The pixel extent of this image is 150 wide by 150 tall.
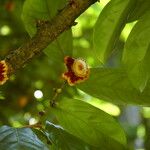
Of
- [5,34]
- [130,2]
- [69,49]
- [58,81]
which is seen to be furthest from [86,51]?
[130,2]

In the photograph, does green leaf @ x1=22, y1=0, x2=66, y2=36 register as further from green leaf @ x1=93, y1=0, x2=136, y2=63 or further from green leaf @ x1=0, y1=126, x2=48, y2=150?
green leaf @ x1=0, y1=126, x2=48, y2=150

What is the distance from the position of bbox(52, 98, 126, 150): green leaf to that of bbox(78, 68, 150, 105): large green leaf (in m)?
0.05

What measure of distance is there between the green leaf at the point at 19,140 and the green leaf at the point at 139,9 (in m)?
0.34

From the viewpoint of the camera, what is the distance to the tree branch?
3.24ft

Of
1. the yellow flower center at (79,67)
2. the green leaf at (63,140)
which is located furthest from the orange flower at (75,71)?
the green leaf at (63,140)

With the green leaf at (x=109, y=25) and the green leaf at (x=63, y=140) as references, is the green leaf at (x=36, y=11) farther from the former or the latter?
the green leaf at (x=63, y=140)

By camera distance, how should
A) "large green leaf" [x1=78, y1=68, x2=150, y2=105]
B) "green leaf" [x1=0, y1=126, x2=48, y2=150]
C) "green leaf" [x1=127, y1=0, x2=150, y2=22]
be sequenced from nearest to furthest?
"green leaf" [x1=0, y1=126, x2=48, y2=150] → "green leaf" [x1=127, y1=0, x2=150, y2=22] → "large green leaf" [x1=78, y1=68, x2=150, y2=105]

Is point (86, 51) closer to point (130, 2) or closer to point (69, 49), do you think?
point (69, 49)

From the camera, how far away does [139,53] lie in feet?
3.38

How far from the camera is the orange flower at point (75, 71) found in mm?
1117

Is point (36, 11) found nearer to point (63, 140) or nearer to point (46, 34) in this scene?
point (46, 34)

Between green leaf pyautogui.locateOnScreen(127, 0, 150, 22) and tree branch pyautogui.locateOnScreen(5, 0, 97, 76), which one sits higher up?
green leaf pyautogui.locateOnScreen(127, 0, 150, 22)

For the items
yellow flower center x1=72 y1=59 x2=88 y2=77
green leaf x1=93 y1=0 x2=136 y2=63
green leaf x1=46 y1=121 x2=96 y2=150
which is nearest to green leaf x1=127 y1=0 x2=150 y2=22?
green leaf x1=93 y1=0 x2=136 y2=63

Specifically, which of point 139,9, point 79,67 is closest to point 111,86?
point 79,67
